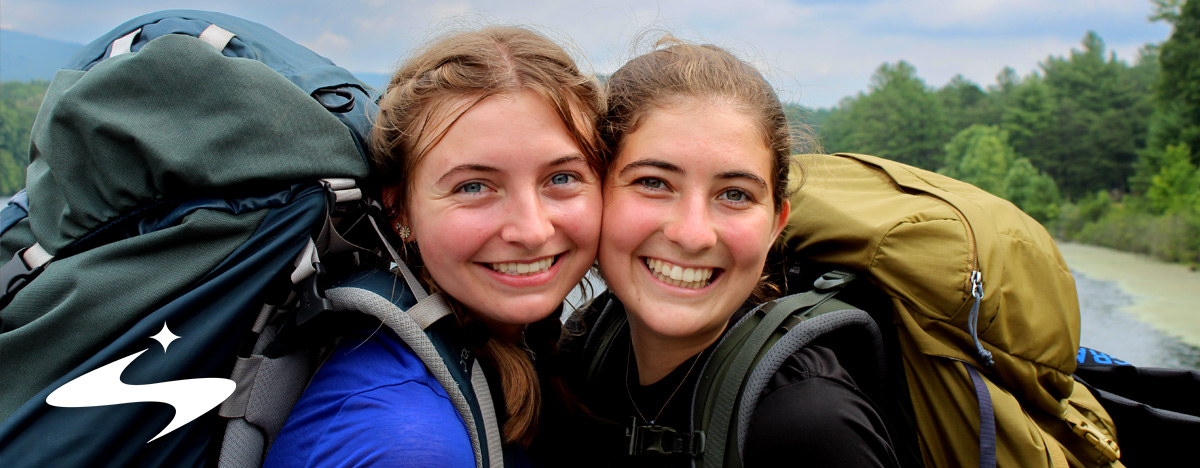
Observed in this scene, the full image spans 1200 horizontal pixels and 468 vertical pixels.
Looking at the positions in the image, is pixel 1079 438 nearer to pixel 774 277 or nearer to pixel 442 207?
pixel 774 277

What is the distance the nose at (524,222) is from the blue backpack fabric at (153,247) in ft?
1.41

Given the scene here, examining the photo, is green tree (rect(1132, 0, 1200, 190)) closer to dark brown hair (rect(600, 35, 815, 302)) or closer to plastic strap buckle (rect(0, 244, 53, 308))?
dark brown hair (rect(600, 35, 815, 302))

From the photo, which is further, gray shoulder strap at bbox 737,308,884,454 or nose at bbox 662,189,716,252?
nose at bbox 662,189,716,252

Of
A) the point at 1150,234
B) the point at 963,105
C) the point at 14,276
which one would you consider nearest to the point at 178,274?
the point at 14,276

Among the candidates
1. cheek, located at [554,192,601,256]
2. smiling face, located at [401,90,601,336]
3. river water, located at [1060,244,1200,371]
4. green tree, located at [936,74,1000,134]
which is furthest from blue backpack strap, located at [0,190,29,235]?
green tree, located at [936,74,1000,134]

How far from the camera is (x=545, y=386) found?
7.50ft

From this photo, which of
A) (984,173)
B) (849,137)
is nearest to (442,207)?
(984,173)

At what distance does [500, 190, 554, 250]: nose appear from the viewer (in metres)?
1.80

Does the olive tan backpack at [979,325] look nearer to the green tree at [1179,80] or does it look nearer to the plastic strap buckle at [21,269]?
the plastic strap buckle at [21,269]

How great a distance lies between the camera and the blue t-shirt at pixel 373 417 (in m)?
1.42

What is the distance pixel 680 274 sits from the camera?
196 centimetres

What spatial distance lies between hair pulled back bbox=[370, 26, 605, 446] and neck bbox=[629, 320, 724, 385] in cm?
43

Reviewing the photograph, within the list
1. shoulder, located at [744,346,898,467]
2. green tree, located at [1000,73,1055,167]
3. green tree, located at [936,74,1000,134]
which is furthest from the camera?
green tree, located at [936,74,1000,134]

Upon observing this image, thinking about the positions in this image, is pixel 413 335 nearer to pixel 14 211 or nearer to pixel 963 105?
pixel 14 211
